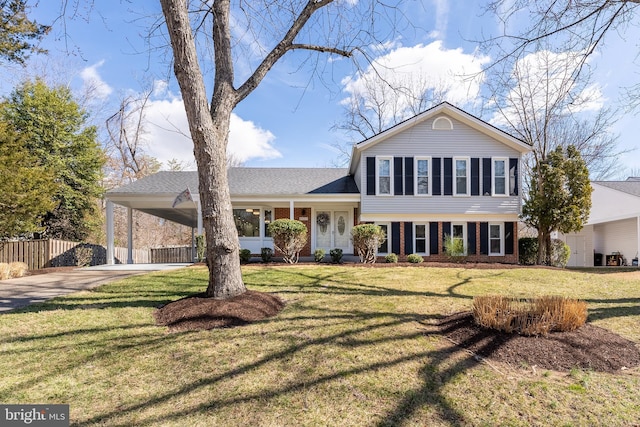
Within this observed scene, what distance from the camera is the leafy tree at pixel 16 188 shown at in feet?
34.8

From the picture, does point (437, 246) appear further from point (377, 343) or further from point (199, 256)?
point (377, 343)

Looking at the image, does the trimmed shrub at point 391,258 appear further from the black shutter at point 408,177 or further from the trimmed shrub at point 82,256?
the trimmed shrub at point 82,256

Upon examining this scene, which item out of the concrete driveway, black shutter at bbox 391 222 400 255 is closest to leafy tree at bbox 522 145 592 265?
black shutter at bbox 391 222 400 255

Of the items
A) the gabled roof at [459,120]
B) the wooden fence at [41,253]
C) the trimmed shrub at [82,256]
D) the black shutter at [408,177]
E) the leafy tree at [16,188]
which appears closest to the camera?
the leafy tree at [16,188]

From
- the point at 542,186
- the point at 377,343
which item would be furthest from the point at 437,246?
the point at 377,343

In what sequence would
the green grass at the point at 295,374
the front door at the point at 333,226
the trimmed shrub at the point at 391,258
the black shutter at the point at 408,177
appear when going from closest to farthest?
the green grass at the point at 295,374 → the trimmed shrub at the point at 391,258 → the black shutter at the point at 408,177 → the front door at the point at 333,226

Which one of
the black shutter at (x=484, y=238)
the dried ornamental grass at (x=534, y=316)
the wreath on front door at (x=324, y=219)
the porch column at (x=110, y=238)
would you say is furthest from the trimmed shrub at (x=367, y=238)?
the porch column at (x=110, y=238)

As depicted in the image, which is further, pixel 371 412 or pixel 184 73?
pixel 184 73

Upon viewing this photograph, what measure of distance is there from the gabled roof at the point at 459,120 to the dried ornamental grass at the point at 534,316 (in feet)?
35.2

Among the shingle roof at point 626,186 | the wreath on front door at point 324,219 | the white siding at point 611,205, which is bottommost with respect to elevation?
the wreath on front door at point 324,219

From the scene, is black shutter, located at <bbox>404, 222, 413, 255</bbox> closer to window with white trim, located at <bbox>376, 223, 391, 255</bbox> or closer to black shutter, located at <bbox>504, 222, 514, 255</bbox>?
window with white trim, located at <bbox>376, 223, 391, 255</bbox>

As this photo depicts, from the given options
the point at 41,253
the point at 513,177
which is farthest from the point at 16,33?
the point at 513,177

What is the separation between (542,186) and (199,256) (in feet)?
47.0

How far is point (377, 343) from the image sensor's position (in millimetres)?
4102
